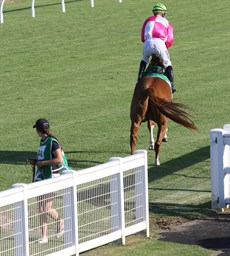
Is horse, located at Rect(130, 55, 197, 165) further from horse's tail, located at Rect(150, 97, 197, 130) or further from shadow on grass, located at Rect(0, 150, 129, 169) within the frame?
shadow on grass, located at Rect(0, 150, 129, 169)

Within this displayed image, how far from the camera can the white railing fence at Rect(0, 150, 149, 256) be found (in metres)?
10.7

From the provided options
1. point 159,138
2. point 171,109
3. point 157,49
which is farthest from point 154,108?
point 157,49

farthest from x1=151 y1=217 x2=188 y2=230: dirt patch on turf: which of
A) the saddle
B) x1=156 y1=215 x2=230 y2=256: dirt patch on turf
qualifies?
the saddle

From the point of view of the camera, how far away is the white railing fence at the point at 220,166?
13930mm

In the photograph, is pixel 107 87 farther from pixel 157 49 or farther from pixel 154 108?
pixel 154 108

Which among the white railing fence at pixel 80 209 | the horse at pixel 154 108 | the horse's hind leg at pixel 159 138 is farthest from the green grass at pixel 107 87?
the horse at pixel 154 108

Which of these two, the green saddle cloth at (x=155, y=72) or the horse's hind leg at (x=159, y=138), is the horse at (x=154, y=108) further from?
the green saddle cloth at (x=155, y=72)

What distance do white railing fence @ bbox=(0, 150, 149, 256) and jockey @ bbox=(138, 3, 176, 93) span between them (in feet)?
18.0

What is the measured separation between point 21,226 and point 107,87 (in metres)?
14.8

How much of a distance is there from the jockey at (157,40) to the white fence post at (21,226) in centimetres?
744

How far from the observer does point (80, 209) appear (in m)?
11.8

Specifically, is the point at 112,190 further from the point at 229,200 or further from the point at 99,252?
the point at 229,200

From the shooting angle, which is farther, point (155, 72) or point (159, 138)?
point (155, 72)

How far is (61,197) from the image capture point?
11.5 metres
